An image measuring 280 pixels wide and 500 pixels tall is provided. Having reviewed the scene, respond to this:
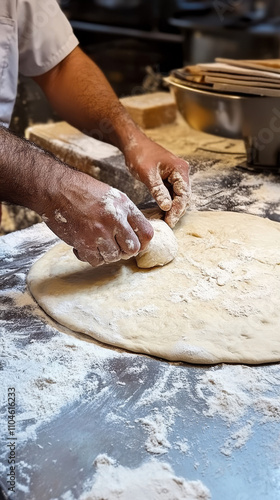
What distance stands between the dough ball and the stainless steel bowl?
0.88 metres

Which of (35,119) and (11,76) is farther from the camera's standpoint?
(35,119)

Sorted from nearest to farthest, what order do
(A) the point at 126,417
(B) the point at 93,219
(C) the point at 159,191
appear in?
1. (A) the point at 126,417
2. (B) the point at 93,219
3. (C) the point at 159,191

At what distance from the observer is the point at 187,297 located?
1347 mm

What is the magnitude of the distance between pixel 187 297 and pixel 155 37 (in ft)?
14.8

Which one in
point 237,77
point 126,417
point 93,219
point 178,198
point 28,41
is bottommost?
point 126,417

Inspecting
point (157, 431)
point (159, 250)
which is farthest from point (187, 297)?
point (157, 431)

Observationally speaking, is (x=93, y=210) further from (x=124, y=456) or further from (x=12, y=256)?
(x=124, y=456)

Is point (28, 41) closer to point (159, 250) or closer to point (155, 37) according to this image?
point (159, 250)

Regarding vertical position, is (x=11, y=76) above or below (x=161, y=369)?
above

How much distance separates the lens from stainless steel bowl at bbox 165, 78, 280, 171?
211 cm

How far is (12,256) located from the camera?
163 centimetres

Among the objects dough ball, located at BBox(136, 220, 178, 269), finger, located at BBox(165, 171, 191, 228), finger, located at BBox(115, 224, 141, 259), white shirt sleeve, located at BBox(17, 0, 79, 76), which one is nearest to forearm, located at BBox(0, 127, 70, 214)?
finger, located at BBox(115, 224, 141, 259)

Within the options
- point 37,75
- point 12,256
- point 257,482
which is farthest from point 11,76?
point 257,482

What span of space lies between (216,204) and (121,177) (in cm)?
49
